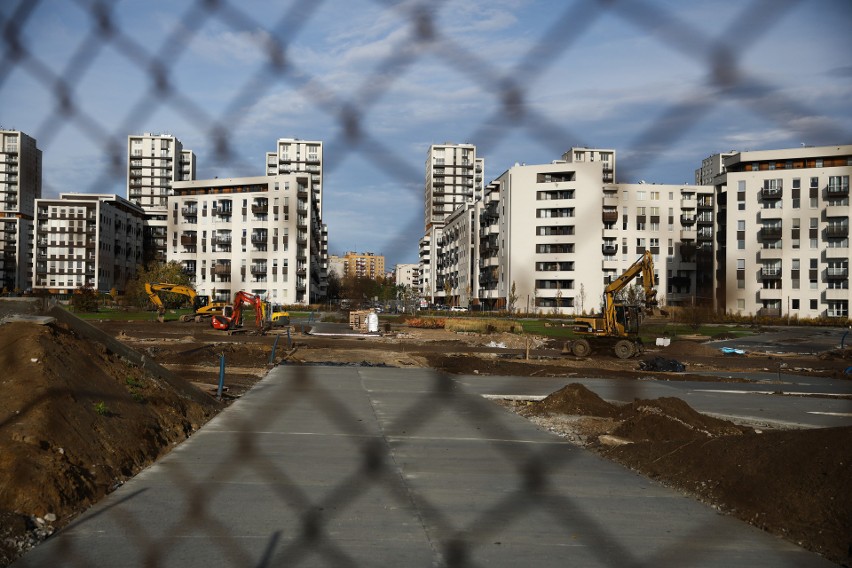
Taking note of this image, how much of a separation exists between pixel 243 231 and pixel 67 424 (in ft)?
14.4

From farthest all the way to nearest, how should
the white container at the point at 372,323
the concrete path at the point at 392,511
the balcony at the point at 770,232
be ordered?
the white container at the point at 372,323
the concrete path at the point at 392,511
the balcony at the point at 770,232

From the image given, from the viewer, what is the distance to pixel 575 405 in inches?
445

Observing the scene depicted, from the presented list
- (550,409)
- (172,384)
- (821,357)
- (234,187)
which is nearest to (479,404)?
(550,409)

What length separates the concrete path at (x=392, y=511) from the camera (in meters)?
4.20

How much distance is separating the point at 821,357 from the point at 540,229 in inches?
1068

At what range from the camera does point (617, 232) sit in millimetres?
2152

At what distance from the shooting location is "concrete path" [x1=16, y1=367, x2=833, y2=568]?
13.8 feet

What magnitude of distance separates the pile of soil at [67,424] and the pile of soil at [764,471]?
4781mm

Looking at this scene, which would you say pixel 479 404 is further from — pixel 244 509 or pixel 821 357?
pixel 821 357

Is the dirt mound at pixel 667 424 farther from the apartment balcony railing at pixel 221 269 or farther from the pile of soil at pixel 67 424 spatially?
the apartment balcony railing at pixel 221 269

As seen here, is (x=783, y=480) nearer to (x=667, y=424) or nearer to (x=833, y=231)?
(x=833, y=231)

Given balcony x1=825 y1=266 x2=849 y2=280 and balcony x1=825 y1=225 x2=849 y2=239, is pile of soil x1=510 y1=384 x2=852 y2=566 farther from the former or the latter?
balcony x1=825 y1=266 x2=849 y2=280

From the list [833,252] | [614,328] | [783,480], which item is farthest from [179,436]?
[614,328]

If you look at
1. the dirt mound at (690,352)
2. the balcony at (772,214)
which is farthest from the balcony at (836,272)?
the balcony at (772,214)
